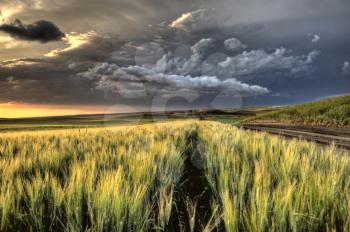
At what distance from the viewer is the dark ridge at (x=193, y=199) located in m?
2.92

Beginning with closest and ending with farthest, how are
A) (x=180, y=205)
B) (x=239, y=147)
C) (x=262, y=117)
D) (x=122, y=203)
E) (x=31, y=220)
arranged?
1. (x=122, y=203)
2. (x=31, y=220)
3. (x=180, y=205)
4. (x=239, y=147)
5. (x=262, y=117)

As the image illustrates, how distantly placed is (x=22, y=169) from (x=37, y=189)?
2015mm

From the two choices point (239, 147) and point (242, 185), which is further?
point (239, 147)

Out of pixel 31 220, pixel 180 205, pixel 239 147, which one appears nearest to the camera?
pixel 31 220

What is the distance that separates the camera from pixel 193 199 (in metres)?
3.56

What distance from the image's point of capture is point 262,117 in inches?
2159

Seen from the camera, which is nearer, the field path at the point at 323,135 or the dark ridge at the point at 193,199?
the dark ridge at the point at 193,199

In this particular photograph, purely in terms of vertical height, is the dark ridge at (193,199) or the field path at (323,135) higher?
the dark ridge at (193,199)

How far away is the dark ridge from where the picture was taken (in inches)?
115

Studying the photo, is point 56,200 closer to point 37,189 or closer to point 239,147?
point 37,189

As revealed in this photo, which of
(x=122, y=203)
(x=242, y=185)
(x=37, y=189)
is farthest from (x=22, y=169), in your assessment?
(x=242, y=185)

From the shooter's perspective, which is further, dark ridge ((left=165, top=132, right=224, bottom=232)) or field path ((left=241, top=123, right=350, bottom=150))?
field path ((left=241, top=123, right=350, bottom=150))

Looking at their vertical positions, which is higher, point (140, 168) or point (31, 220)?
point (140, 168)

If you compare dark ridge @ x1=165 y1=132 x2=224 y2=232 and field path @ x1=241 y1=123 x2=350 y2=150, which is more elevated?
dark ridge @ x1=165 y1=132 x2=224 y2=232
